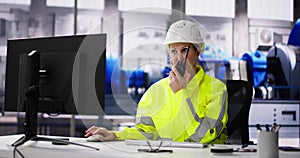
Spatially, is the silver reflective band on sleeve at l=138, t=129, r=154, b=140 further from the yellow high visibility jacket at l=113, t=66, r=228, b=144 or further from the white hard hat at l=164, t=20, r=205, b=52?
the white hard hat at l=164, t=20, r=205, b=52

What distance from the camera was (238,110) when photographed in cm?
276

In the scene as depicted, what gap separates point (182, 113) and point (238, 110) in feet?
2.72

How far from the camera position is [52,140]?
6.95ft

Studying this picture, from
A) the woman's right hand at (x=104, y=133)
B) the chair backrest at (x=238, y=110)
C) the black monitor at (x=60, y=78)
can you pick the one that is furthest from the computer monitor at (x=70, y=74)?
the chair backrest at (x=238, y=110)

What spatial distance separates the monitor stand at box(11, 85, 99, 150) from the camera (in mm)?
2086

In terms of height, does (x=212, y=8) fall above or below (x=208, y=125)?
above

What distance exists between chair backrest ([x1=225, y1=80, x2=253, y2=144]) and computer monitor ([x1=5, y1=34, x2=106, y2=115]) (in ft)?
2.88

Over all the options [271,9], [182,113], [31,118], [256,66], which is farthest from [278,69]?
[31,118]

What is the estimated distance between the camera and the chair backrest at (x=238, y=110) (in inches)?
107

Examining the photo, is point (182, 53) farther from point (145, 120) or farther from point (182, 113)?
point (145, 120)

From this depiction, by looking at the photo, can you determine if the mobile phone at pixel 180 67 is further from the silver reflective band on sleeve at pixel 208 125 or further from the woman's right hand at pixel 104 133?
the woman's right hand at pixel 104 133

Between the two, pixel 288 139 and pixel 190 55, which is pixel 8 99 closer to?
pixel 190 55

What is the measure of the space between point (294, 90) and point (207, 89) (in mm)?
2345

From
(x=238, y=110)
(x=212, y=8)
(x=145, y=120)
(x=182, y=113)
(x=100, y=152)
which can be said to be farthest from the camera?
(x=212, y=8)
